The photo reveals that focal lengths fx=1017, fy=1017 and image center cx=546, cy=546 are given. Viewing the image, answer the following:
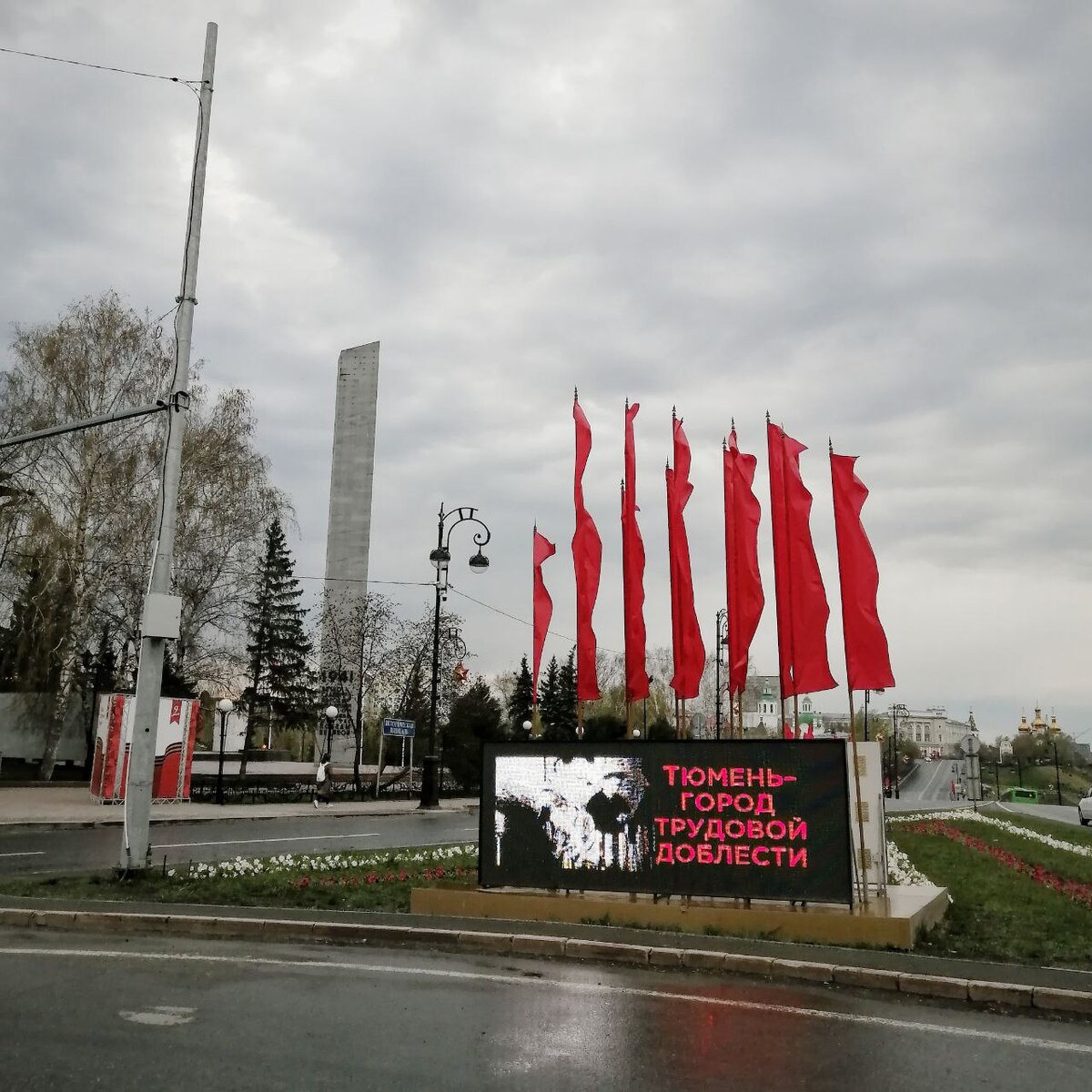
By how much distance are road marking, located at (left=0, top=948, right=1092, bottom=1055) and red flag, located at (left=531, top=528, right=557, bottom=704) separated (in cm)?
560

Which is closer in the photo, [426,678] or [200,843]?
[200,843]

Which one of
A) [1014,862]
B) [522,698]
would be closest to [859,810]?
[1014,862]

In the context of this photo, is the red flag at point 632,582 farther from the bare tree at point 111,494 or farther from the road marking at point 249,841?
the bare tree at point 111,494

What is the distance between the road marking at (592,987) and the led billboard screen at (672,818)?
2.37 m

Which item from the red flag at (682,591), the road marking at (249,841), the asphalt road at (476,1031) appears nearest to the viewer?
the asphalt road at (476,1031)

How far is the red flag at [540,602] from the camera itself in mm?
14047

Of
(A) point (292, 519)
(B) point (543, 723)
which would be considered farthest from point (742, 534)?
(B) point (543, 723)

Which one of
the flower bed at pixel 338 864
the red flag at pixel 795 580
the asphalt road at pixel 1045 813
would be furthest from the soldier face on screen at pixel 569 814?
the asphalt road at pixel 1045 813

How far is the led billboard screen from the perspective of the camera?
9789 millimetres

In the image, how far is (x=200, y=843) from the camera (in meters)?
19.9

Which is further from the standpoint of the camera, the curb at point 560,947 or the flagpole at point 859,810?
the flagpole at point 859,810

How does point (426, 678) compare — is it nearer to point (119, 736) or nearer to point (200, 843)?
point (119, 736)

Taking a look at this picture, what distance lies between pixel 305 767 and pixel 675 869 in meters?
45.3

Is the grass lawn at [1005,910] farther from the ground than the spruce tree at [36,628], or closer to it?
closer to it
